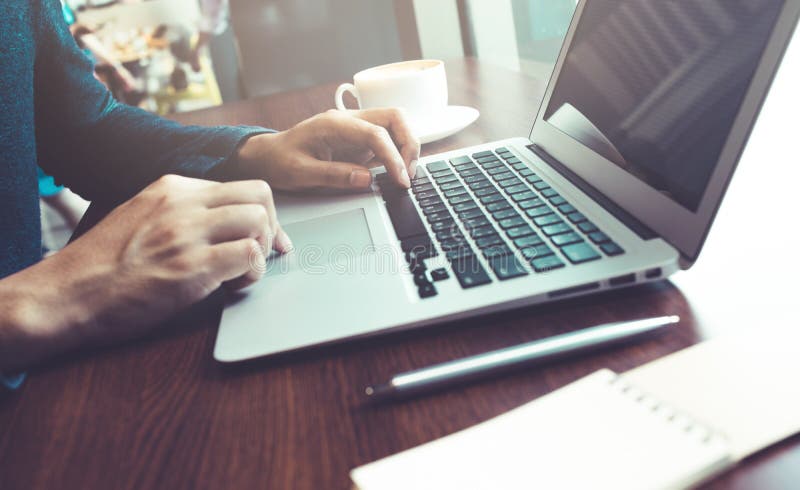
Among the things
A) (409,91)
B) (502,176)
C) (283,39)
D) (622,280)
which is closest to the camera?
(622,280)

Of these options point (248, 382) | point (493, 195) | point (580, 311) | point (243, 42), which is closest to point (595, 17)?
point (493, 195)

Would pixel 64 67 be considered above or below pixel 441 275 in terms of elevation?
above

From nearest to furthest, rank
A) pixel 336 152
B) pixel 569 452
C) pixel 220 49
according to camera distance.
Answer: pixel 569 452, pixel 336 152, pixel 220 49

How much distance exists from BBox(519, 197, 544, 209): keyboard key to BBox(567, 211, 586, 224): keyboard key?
0.04 metres

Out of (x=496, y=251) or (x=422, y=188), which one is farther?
(x=422, y=188)

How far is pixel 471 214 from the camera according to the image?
0.51 metres

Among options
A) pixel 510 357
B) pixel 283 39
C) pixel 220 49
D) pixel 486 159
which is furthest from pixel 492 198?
pixel 220 49

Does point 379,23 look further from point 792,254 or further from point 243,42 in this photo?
point 792,254

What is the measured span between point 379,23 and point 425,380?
2230 mm

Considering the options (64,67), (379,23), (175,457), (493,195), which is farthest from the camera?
(379,23)

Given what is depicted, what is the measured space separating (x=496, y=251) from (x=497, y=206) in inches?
3.9

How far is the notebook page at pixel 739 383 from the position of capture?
255 mm

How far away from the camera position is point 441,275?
40cm

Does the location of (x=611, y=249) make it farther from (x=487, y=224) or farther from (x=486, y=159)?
(x=486, y=159)
